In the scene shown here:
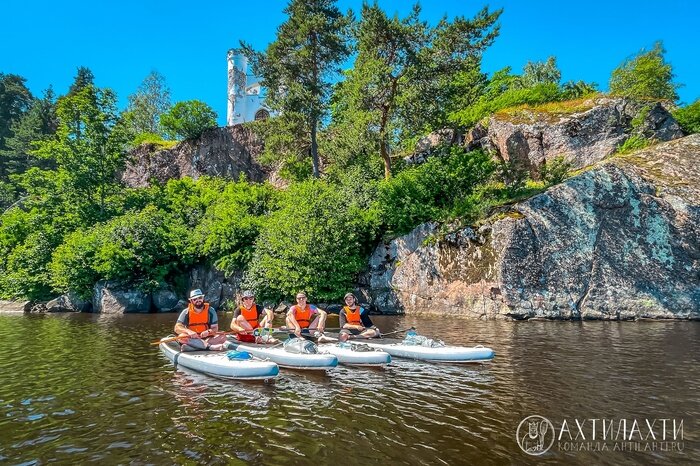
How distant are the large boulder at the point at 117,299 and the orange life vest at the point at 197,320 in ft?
54.5

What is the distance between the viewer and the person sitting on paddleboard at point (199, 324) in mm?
10959

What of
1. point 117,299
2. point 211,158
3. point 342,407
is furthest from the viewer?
point 211,158

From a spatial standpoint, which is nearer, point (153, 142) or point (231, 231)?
point (231, 231)

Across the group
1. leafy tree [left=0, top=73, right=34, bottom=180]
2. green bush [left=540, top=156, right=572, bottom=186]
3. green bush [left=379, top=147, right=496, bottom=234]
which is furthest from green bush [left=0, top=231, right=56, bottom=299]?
leafy tree [left=0, top=73, right=34, bottom=180]

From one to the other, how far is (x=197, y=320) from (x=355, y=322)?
15.8 feet

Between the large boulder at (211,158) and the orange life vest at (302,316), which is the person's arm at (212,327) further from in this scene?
the large boulder at (211,158)

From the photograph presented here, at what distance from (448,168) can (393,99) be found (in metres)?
5.77

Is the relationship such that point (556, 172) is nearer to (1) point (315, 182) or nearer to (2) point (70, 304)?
(1) point (315, 182)

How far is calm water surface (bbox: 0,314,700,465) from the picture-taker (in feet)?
18.2

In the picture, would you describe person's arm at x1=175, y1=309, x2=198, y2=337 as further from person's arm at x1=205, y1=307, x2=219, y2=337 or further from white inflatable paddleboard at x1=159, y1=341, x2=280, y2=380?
white inflatable paddleboard at x1=159, y1=341, x2=280, y2=380

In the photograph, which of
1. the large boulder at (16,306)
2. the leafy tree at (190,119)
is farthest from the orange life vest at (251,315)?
the leafy tree at (190,119)

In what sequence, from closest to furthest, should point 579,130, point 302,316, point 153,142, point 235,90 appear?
point 302,316 → point 579,130 → point 153,142 → point 235,90

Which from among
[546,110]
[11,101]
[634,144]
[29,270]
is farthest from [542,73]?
[11,101]

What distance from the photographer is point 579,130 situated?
2831 cm
